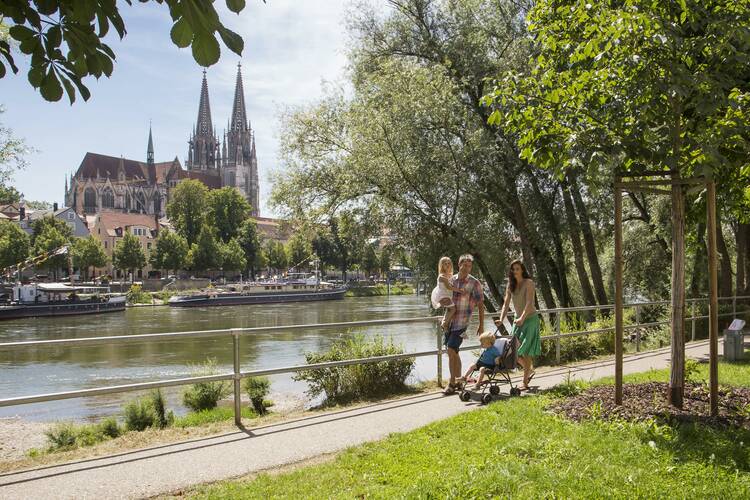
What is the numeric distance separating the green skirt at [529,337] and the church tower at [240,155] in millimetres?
157043

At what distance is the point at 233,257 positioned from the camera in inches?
3664

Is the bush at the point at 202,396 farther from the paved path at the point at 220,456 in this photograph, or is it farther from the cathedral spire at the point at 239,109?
the cathedral spire at the point at 239,109

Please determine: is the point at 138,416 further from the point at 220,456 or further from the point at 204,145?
the point at 204,145

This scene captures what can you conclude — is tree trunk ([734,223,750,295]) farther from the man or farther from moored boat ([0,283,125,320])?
moored boat ([0,283,125,320])

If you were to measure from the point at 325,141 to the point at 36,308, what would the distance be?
46.4 meters

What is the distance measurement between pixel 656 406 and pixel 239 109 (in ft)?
564

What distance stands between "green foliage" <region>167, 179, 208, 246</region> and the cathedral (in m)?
34.9

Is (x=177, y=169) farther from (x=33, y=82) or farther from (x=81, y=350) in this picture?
(x=33, y=82)

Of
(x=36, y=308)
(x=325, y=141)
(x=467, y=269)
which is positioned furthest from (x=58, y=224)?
(x=467, y=269)

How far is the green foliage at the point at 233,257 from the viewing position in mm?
92125

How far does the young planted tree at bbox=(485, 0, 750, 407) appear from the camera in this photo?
5969mm

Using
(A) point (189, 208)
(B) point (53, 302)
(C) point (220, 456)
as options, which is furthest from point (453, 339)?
(A) point (189, 208)

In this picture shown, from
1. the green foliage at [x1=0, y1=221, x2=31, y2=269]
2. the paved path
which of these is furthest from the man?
the green foliage at [x1=0, y1=221, x2=31, y2=269]

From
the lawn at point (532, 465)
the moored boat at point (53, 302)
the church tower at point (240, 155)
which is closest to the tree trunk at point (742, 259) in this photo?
the lawn at point (532, 465)
